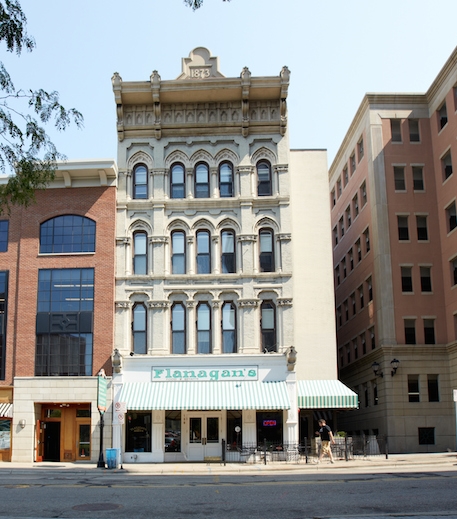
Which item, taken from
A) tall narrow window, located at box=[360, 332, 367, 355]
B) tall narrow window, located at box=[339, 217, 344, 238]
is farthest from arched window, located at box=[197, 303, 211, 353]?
tall narrow window, located at box=[339, 217, 344, 238]

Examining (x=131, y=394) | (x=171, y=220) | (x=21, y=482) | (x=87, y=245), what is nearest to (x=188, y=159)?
(x=171, y=220)

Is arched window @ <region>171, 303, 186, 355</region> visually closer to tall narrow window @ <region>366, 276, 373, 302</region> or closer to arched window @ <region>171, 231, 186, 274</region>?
arched window @ <region>171, 231, 186, 274</region>

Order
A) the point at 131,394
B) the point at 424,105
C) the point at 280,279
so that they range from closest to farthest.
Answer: the point at 131,394 < the point at 280,279 < the point at 424,105

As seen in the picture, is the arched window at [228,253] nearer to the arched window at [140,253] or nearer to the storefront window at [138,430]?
the arched window at [140,253]

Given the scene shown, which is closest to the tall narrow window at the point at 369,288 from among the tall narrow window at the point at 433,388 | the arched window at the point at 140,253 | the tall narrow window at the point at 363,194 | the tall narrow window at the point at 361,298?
the tall narrow window at the point at 361,298

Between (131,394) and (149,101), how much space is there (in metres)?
15.1

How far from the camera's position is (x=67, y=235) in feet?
117

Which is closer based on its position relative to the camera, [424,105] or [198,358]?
[198,358]

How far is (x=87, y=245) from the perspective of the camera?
116 ft

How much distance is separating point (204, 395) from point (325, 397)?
578 centimetres

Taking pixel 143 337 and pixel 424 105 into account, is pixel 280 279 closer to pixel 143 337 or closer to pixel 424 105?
pixel 143 337

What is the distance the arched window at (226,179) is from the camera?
120 feet

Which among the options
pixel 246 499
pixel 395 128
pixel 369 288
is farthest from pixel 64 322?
pixel 395 128

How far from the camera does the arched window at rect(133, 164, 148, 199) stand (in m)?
36.7
